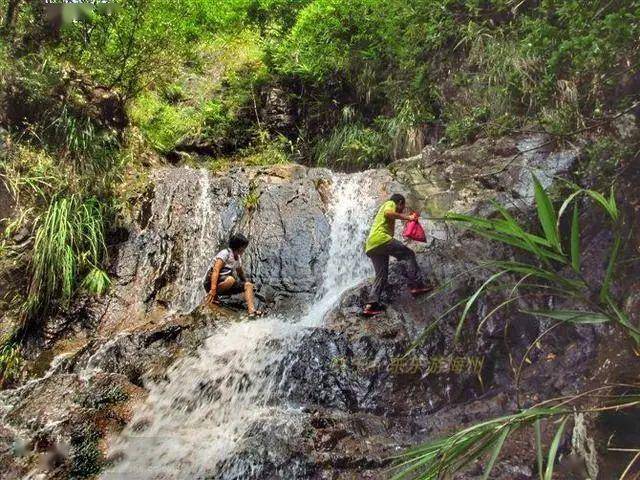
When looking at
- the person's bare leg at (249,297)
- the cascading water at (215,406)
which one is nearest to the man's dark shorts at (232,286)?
the person's bare leg at (249,297)

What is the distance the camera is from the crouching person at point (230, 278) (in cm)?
620

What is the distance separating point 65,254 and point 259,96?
5921 mm

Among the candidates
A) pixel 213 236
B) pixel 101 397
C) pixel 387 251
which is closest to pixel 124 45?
pixel 213 236

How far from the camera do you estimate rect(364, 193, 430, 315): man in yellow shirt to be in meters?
5.57

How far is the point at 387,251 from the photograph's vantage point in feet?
18.4

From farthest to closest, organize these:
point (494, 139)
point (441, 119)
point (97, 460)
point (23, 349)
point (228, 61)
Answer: point (228, 61) → point (441, 119) → point (494, 139) → point (23, 349) → point (97, 460)

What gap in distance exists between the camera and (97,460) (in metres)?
4.13

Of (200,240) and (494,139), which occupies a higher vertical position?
(494,139)

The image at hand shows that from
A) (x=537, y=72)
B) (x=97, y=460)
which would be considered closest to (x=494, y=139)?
(x=537, y=72)

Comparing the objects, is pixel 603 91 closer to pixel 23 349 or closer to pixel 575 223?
pixel 575 223

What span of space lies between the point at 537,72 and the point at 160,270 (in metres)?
6.39

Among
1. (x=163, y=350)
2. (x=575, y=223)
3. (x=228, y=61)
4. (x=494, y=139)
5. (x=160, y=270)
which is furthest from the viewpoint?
(x=228, y=61)

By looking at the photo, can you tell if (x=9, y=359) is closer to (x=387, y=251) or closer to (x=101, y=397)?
(x=101, y=397)

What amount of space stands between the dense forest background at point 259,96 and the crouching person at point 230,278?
5.45ft
